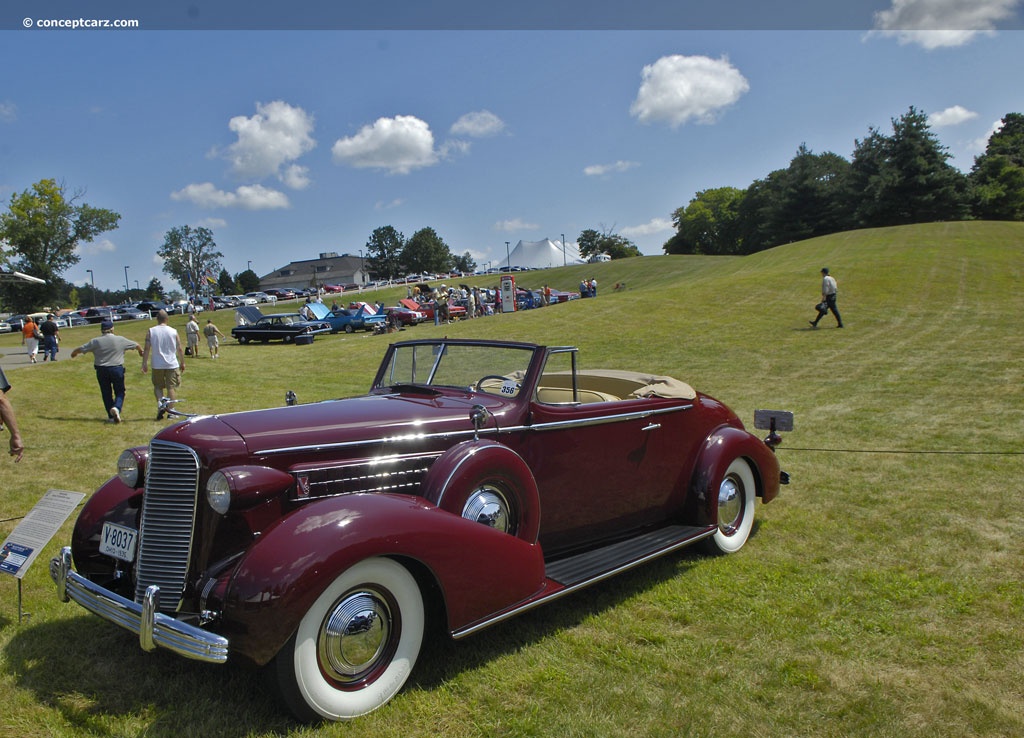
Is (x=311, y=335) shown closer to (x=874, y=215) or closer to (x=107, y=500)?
(x=107, y=500)

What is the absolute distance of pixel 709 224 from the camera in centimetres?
9394

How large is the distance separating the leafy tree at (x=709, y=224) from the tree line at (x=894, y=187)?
10.4 m

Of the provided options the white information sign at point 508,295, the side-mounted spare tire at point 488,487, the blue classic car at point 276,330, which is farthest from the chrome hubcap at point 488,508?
the white information sign at point 508,295

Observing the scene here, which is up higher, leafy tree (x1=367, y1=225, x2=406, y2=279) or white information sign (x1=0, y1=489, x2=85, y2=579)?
leafy tree (x1=367, y1=225, x2=406, y2=279)

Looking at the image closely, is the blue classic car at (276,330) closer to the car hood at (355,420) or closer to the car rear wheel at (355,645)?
the car hood at (355,420)

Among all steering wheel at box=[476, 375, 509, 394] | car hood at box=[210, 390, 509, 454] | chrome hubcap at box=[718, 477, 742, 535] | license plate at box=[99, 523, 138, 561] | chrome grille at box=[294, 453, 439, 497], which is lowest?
chrome hubcap at box=[718, 477, 742, 535]

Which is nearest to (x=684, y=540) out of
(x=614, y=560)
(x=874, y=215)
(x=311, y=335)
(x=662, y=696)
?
(x=614, y=560)

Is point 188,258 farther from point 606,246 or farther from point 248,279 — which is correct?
point 606,246

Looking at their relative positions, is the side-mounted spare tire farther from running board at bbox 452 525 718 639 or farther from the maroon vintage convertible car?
running board at bbox 452 525 718 639

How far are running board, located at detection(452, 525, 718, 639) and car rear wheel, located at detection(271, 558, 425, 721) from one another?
0.29 metres

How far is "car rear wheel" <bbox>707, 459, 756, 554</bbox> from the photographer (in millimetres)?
5215

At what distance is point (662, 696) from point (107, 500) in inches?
136

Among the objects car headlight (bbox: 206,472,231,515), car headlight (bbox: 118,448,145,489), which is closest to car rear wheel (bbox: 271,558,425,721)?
car headlight (bbox: 206,472,231,515)

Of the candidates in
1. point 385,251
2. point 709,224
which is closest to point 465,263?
point 385,251
